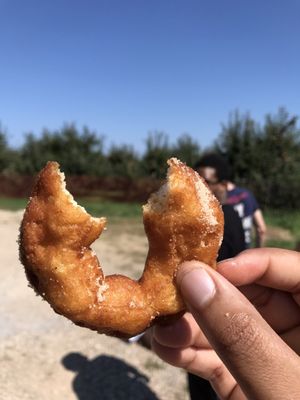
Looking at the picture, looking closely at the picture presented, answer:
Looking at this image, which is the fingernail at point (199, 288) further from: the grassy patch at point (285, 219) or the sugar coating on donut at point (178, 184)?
the grassy patch at point (285, 219)

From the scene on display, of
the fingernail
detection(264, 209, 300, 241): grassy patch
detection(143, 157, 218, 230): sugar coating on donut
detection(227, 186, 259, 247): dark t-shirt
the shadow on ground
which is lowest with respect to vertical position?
detection(264, 209, 300, 241): grassy patch

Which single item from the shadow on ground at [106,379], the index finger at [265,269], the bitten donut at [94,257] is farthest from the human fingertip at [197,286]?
the shadow on ground at [106,379]

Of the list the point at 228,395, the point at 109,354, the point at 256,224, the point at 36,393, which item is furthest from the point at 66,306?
the point at 256,224

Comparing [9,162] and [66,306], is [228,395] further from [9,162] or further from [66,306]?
[9,162]

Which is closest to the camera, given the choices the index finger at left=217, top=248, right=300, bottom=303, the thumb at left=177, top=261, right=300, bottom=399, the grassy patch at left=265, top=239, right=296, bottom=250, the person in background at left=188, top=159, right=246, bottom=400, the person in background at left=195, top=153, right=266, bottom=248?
the thumb at left=177, top=261, right=300, bottom=399

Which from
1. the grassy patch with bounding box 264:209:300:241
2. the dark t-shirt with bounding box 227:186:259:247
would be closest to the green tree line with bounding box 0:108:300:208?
the grassy patch with bounding box 264:209:300:241

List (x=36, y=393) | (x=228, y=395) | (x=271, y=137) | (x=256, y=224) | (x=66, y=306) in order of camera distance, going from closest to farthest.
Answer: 1. (x=66, y=306)
2. (x=228, y=395)
3. (x=36, y=393)
4. (x=256, y=224)
5. (x=271, y=137)

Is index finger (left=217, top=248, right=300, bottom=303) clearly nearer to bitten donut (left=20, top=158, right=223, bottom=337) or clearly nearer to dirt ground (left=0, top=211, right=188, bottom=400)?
bitten donut (left=20, top=158, right=223, bottom=337)
